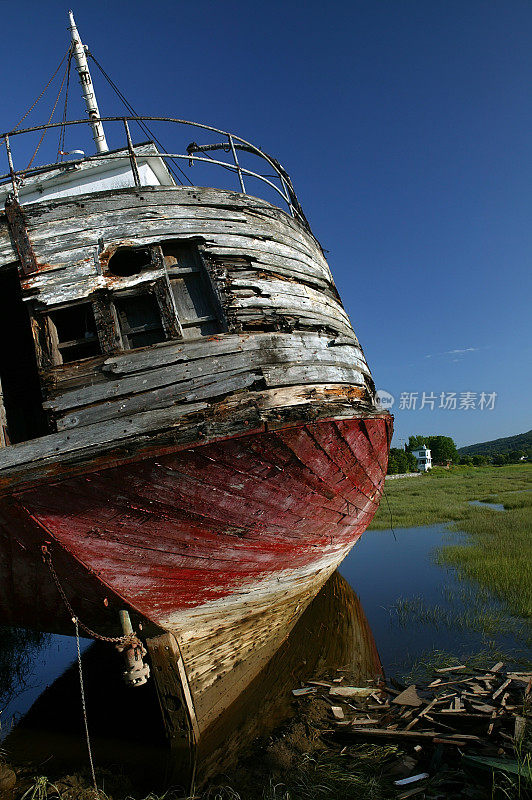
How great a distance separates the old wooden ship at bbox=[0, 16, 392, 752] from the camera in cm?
346

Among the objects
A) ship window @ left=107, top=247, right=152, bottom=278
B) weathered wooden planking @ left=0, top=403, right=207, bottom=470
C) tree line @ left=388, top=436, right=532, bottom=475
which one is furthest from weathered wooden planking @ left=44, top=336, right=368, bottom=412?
tree line @ left=388, top=436, right=532, bottom=475

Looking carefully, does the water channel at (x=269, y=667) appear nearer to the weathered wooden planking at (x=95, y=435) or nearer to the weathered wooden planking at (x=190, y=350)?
the weathered wooden planking at (x=95, y=435)

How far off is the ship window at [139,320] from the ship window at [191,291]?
22cm

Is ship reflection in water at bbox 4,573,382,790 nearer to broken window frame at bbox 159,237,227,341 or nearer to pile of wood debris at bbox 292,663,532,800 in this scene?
pile of wood debris at bbox 292,663,532,800

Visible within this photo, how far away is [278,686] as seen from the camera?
A: 5703mm

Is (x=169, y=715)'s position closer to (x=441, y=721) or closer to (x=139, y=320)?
(x=441, y=721)

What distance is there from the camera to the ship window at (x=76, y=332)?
4.04 meters

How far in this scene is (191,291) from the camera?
438cm

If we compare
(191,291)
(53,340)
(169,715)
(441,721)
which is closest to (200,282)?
(191,291)

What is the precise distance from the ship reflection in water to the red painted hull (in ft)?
3.09

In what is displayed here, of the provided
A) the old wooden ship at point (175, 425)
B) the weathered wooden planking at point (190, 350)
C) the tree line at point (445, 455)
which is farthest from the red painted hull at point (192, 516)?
the tree line at point (445, 455)

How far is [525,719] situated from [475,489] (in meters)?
31.7

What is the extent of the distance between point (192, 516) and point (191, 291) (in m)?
2.09

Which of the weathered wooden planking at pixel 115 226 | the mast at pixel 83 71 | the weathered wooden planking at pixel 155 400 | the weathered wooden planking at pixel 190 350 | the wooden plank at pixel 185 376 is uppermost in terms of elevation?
the mast at pixel 83 71
